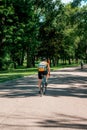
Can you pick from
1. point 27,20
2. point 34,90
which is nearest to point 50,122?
point 34,90

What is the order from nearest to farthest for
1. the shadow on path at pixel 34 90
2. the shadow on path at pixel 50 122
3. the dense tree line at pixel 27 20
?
the shadow on path at pixel 50 122
the shadow on path at pixel 34 90
the dense tree line at pixel 27 20

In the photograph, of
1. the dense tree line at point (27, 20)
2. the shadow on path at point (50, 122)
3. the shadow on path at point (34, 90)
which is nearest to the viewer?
the shadow on path at point (50, 122)

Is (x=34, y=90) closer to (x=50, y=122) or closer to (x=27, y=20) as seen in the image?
(x=50, y=122)

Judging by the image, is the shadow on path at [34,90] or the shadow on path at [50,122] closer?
the shadow on path at [50,122]

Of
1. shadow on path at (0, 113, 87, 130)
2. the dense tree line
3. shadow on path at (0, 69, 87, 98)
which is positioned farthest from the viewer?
the dense tree line

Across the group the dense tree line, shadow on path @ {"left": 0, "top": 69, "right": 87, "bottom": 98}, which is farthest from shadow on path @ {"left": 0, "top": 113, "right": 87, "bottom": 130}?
the dense tree line

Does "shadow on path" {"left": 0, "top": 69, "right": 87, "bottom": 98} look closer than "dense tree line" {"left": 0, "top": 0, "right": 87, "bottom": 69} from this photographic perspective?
Yes

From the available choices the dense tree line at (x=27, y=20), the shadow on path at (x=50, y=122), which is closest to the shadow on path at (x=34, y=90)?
the shadow on path at (x=50, y=122)

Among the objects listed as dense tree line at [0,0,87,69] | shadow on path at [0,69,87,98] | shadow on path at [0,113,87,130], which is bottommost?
shadow on path at [0,69,87,98]

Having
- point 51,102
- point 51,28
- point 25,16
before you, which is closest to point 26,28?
point 25,16

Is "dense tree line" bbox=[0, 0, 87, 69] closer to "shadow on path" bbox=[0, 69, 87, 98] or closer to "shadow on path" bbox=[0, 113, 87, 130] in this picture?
A: "shadow on path" bbox=[0, 69, 87, 98]

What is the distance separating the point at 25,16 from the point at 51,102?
42045mm

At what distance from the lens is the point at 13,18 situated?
5659 cm

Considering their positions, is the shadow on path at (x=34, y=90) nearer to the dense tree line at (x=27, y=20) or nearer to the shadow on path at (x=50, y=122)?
the shadow on path at (x=50, y=122)
